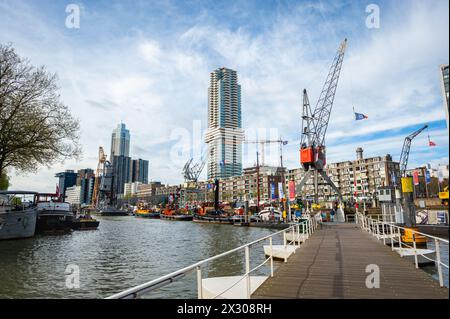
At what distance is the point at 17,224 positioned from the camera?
29516mm

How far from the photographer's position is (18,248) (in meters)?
24.2

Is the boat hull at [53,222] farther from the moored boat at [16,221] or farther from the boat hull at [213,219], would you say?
the boat hull at [213,219]

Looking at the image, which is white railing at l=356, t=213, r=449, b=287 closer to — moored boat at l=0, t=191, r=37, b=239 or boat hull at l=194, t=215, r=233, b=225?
moored boat at l=0, t=191, r=37, b=239

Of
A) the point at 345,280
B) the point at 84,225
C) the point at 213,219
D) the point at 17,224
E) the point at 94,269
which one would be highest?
the point at 17,224

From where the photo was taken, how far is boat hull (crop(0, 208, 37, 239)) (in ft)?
92.3

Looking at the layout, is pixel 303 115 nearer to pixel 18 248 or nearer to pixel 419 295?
pixel 18 248

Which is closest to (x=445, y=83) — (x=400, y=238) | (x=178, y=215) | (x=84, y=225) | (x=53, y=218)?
(x=400, y=238)

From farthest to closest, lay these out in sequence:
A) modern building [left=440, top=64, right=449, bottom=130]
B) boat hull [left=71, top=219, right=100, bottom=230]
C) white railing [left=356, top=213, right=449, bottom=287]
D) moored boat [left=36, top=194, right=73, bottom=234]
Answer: boat hull [left=71, top=219, right=100, bottom=230] → moored boat [left=36, top=194, right=73, bottom=234] → white railing [left=356, top=213, right=449, bottom=287] → modern building [left=440, top=64, right=449, bottom=130]

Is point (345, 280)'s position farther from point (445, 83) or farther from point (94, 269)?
point (94, 269)

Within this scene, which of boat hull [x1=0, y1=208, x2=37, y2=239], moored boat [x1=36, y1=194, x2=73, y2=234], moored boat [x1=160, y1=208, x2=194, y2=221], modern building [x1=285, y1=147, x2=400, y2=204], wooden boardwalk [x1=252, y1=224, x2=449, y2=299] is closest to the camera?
wooden boardwalk [x1=252, y1=224, x2=449, y2=299]

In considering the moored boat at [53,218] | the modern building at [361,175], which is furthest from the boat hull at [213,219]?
the modern building at [361,175]

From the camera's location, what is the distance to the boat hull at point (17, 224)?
2814cm

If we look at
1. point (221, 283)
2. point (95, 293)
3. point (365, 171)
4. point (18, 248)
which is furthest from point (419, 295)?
point (365, 171)

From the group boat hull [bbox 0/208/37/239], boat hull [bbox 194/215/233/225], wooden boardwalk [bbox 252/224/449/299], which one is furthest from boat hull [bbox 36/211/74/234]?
wooden boardwalk [bbox 252/224/449/299]
